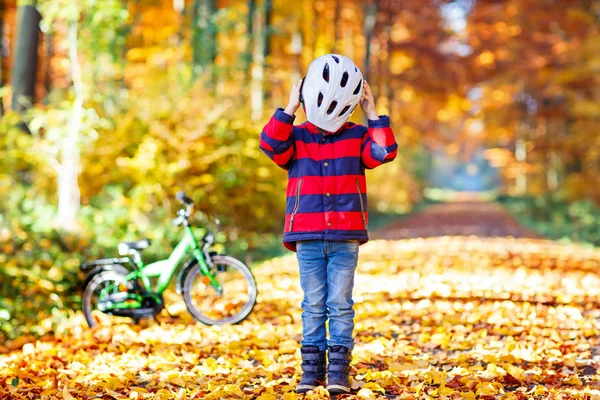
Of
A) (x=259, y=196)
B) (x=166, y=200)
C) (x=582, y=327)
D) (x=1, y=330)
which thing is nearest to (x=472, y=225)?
(x=259, y=196)

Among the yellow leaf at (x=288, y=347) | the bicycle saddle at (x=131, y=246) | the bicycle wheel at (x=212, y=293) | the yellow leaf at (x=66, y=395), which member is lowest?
the yellow leaf at (x=288, y=347)

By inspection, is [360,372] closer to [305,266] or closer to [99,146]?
[305,266]

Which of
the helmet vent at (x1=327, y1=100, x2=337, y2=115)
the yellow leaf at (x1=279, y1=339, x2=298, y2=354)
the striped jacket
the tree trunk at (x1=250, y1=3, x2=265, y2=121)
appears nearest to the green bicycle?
the yellow leaf at (x1=279, y1=339, x2=298, y2=354)

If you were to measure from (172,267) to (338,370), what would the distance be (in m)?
2.72

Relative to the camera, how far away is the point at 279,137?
4426 millimetres

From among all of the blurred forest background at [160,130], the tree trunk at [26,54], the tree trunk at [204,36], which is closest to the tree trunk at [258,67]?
the blurred forest background at [160,130]

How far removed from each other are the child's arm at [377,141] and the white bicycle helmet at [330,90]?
0.43 feet

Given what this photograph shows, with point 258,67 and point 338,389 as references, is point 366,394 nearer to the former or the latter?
point 338,389

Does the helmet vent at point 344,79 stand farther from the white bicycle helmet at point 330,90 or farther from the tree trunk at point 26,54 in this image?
the tree trunk at point 26,54

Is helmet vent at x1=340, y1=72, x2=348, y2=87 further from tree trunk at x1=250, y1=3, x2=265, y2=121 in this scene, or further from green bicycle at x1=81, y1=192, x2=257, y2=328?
tree trunk at x1=250, y1=3, x2=265, y2=121

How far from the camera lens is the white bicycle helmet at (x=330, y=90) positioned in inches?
170

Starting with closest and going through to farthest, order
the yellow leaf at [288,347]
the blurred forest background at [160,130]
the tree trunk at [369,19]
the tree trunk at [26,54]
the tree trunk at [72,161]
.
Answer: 1. the yellow leaf at [288,347]
2. the blurred forest background at [160,130]
3. the tree trunk at [72,161]
4. the tree trunk at [26,54]
5. the tree trunk at [369,19]

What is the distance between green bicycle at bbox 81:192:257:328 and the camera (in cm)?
678

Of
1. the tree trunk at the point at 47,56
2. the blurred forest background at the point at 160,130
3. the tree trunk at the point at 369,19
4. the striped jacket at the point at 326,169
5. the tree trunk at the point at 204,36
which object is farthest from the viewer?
the tree trunk at the point at 369,19
